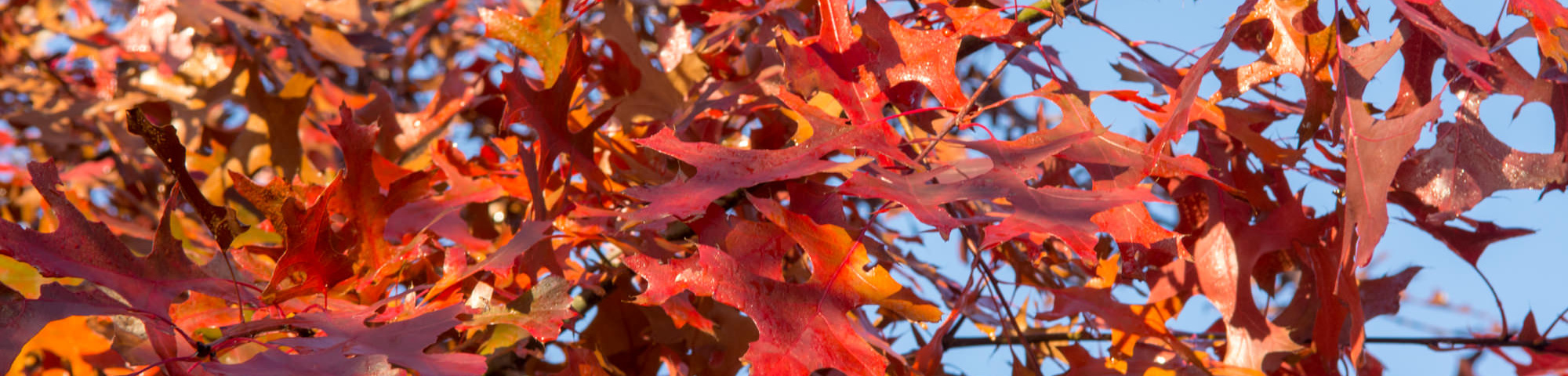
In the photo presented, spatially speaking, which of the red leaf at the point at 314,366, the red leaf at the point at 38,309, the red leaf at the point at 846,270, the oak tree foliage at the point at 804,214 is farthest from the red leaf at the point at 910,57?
the red leaf at the point at 38,309

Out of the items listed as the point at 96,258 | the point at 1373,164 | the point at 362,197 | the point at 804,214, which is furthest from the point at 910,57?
the point at 96,258

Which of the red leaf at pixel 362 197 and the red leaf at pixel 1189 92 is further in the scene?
the red leaf at pixel 362 197

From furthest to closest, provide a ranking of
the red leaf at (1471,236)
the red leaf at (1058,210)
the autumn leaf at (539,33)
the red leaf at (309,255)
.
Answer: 1. the autumn leaf at (539,33)
2. the red leaf at (1471,236)
3. the red leaf at (309,255)
4. the red leaf at (1058,210)

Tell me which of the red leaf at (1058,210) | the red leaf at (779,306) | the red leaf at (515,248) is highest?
the red leaf at (1058,210)

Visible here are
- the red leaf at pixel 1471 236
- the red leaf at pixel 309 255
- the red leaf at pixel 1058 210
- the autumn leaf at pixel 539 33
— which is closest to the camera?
the red leaf at pixel 1058 210

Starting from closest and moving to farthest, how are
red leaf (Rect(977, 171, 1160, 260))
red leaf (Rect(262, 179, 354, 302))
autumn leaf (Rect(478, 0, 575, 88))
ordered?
red leaf (Rect(977, 171, 1160, 260))
red leaf (Rect(262, 179, 354, 302))
autumn leaf (Rect(478, 0, 575, 88))

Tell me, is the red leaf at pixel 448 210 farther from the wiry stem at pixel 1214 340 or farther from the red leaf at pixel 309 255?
the wiry stem at pixel 1214 340

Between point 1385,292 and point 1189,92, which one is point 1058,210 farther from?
point 1385,292

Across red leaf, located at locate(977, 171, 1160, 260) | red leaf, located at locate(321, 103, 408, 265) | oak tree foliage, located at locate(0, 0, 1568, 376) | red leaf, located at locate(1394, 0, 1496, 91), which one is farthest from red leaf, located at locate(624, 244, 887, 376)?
red leaf, located at locate(1394, 0, 1496, 91)

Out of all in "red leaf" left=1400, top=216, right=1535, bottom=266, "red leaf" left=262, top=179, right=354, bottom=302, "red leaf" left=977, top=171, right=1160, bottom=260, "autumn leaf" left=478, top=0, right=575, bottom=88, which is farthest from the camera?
"autumn leaf" left=478, top=0, right=575, bottom=88

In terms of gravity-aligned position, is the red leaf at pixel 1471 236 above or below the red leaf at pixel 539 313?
above

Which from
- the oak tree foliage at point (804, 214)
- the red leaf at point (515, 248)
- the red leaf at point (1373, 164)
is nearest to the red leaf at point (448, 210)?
the oak tree foliage at point (804, 214)

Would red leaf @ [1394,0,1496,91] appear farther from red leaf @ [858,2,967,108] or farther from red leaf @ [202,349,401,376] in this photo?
red leaf @ [202,349,401,376]

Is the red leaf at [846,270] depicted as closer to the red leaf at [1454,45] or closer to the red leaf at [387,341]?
the red leaf at [387,341]
